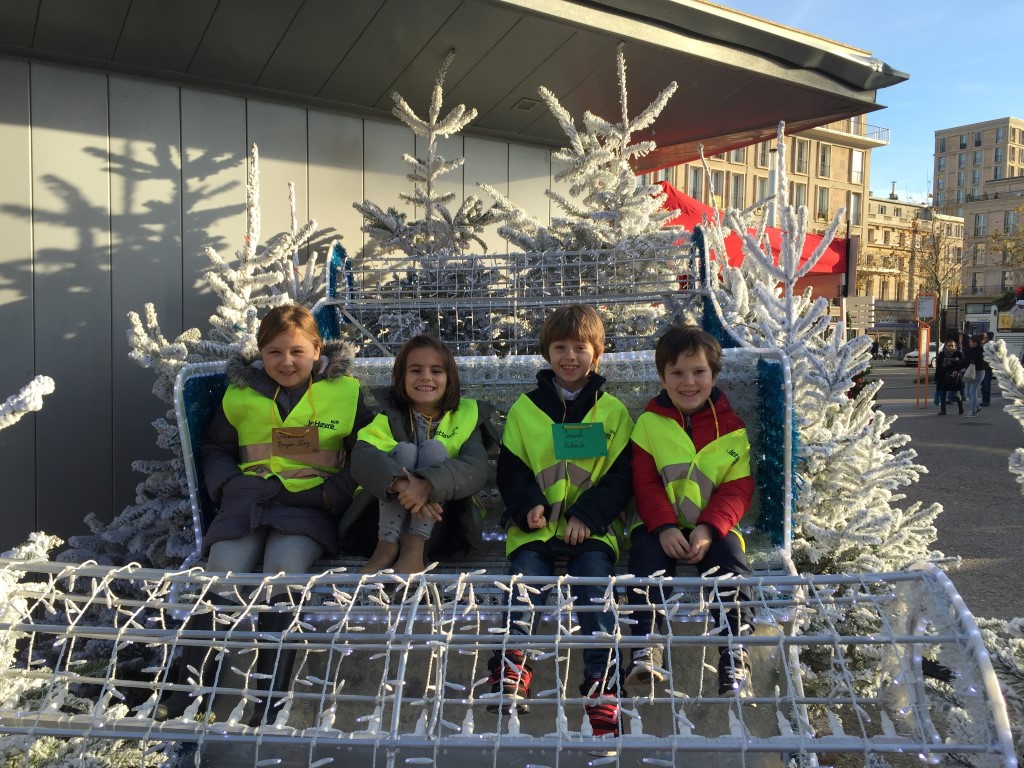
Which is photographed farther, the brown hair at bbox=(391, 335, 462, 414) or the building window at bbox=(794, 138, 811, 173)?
the building window at bbox=(794, 138, 811, 173)

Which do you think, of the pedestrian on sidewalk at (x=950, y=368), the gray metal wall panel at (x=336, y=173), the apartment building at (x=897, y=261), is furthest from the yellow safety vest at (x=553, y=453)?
the apartment building at (x=897, y=261)

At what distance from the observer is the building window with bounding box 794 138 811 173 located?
52.4 meters

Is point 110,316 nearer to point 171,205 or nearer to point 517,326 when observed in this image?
point 171,205

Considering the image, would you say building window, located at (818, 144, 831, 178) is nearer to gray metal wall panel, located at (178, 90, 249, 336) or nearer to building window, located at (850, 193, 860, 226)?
building window, located at (850, 193, 860, 226)

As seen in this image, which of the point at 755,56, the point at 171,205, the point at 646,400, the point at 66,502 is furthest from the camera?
the point at 755,56

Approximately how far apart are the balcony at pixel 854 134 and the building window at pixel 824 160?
0.66 meters

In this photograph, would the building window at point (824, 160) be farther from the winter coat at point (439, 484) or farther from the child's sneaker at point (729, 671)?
the child's sneaker at point (729, 671)

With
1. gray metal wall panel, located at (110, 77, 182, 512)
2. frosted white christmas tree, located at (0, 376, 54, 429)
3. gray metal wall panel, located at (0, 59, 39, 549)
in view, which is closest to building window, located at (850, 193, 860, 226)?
gray metal wall panel, located at (110, 77, 182, 512)

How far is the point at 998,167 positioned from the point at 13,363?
4326 inches

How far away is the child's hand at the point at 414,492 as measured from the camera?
8.92 feet

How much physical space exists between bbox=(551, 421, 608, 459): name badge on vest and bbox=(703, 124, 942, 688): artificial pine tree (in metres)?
1.00

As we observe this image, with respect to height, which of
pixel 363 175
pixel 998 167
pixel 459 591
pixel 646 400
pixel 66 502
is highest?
pixel 998 167

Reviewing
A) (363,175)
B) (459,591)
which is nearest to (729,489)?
(459,591)

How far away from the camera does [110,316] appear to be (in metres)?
5.02
